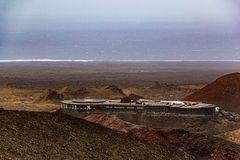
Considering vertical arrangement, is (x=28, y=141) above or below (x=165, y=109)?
above

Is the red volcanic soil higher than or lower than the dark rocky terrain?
lower

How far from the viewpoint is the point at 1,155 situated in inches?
603

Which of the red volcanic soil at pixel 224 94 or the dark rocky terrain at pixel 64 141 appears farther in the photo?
the red volcanic soil at pixel 224 94

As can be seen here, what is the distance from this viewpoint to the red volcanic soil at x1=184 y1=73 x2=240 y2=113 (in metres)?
57.3

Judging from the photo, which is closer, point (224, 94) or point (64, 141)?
point (64, 141)

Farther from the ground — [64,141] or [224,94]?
[64,141]

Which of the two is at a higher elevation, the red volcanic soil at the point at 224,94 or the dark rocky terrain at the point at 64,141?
the dark rocky terrain at the point at 64,141

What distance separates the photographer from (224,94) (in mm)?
58938

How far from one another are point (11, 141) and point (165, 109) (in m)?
31.3

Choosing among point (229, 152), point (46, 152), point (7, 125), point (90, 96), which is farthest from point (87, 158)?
point (90, 96)

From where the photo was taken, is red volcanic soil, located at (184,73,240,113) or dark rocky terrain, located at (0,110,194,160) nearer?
dark rocky terrain, located at (0,110,194,160)

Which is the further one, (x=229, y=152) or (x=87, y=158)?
(x=229, y=152)

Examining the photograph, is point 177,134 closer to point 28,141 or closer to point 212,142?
point 212,142

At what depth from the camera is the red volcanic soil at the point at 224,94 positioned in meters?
57.3
